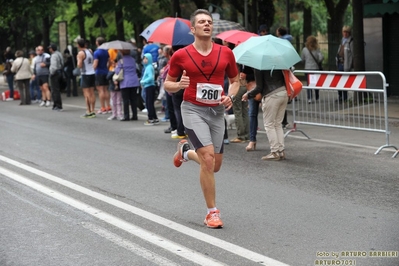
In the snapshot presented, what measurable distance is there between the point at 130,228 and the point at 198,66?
61.9 inches

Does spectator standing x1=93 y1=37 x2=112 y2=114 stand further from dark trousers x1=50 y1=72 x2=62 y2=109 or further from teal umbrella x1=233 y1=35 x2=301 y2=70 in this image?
teal umbrella x1=233 y1=35 x2=301 y2=70

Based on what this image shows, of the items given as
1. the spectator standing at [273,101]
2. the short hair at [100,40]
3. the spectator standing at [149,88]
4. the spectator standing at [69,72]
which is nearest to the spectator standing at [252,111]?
the spectator standing at [273,101]

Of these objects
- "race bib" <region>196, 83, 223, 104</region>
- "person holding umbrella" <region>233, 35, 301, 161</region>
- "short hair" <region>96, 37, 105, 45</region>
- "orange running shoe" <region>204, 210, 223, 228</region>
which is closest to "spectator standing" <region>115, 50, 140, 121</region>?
"short hair" <region>96, 37, 105, 45</region>

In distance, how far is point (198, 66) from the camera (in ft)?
25.2

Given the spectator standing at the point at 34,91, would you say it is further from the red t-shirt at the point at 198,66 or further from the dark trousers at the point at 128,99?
the red t-shirt at the point at 198,66

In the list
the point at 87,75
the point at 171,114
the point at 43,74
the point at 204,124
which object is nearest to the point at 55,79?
the point at 43,74

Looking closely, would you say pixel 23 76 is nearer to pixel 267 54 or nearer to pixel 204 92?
pixel 267 54

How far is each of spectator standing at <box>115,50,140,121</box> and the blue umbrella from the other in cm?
204

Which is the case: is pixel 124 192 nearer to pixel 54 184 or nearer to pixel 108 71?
pixel 54 184

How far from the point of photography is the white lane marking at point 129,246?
21.0 feet

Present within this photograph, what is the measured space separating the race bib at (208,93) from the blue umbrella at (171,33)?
7645mm

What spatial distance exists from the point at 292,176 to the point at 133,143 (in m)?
4.42

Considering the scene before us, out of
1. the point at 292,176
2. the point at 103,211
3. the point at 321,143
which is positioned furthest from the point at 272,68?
the point at 103,211

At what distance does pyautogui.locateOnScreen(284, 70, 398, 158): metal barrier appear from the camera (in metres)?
13.3
